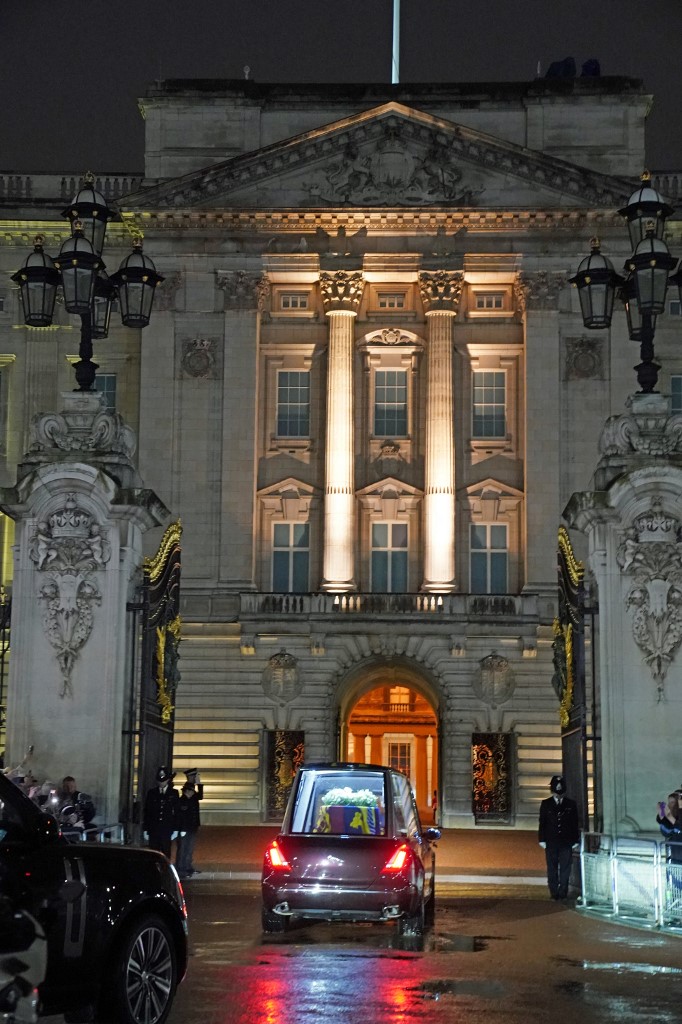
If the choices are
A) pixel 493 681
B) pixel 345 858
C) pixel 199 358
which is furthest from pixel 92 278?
pixel 199 358

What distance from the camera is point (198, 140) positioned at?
58.4m

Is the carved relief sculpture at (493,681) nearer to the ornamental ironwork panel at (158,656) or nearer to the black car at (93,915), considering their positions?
the ornamental ironwork panel at (158,656)

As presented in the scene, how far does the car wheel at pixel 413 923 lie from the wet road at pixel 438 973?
0.16 meters

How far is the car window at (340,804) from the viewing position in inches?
704

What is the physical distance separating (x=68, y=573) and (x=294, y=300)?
127ft

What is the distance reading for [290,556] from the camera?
56062 millimetres

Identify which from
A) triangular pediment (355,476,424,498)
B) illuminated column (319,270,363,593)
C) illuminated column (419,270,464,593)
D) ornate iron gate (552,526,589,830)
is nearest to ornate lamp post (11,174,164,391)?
ornate iron gate (552,526,589,830)

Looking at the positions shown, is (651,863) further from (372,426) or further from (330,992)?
(372,426)

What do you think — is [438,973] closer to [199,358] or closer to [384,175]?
[199,358]

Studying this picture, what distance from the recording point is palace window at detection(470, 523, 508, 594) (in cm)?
5559

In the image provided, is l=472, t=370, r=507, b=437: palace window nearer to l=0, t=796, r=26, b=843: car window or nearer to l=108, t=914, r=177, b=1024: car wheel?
l=108, t=914, r=177, b=1024: car wheel

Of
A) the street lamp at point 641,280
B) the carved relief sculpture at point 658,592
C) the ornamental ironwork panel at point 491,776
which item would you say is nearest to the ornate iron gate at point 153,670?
the carved relief sculpture at point 658,592

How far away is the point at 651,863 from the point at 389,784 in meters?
3.13

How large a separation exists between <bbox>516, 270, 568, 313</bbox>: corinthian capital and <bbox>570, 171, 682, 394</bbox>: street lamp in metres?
33.9
